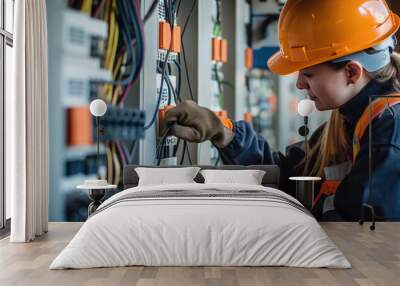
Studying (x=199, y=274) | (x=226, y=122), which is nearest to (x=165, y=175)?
(x=226, y=122)

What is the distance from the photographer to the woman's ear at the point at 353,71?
691 centimetres

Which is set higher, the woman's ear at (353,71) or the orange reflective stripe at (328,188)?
the woman's ear at (353,71)

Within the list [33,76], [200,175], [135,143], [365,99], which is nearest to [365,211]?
[365,99]

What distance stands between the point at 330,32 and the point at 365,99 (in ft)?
4.33

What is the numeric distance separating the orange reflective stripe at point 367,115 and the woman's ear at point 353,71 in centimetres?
35

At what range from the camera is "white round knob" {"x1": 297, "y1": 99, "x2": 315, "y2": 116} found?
698 centimetres

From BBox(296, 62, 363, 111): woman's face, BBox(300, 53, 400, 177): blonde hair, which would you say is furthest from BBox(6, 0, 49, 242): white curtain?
BBox(300, 53, 400, 177): blonde hair

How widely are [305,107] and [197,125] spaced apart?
129 centimetres

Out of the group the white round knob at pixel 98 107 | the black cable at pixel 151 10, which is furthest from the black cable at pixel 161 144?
the black cable at pixel 151 10

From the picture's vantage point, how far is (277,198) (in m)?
5.32

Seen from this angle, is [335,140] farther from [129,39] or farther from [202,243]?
[202,243]

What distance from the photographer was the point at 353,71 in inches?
275

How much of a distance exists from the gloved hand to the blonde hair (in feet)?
3.44

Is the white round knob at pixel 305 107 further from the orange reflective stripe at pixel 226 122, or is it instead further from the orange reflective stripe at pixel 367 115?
the orange reflective stripe at pixel 226 122
